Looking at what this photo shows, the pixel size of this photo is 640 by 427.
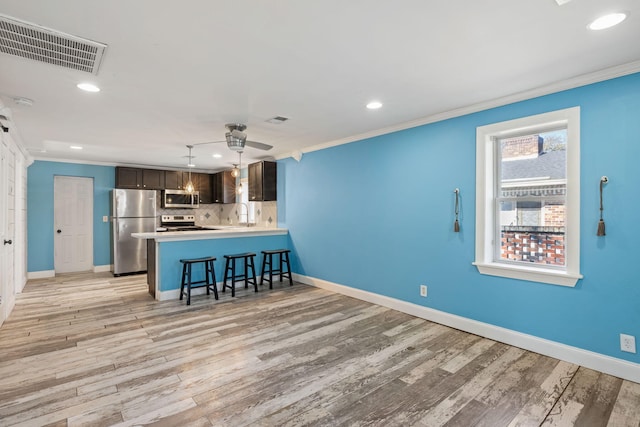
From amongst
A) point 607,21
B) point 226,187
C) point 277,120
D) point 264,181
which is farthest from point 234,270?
point 607,21

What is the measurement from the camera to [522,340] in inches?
117

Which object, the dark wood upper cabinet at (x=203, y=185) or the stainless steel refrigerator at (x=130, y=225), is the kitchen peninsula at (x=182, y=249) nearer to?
the stainless steel refrigerator at (x=130, y=225)

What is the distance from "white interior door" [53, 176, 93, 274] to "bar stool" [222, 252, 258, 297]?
3.78 metres

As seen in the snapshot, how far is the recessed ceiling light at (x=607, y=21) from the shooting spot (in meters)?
1.79

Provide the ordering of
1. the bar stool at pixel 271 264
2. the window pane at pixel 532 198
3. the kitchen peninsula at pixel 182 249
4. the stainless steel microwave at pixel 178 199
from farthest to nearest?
the stainless steel microwave at pixel 178 199, the bar stool at pixel 271 264, the kitchen peninsula at pixel 182 249, the window pane at pixel 532 198

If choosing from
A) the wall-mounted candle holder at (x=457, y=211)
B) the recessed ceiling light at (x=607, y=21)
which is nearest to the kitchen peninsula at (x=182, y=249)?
the wall-mounted candle holder at (x=457, y=211)

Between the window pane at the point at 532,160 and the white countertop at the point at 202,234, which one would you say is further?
the white countertop at the point at 202,234

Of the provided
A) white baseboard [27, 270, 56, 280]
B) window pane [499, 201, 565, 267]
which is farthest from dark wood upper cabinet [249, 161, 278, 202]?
white baseboard [27, 270, 56, 280]

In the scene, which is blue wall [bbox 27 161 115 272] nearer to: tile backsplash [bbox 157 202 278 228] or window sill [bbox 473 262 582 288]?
tile backsplash [bbox 157 202 278 228]

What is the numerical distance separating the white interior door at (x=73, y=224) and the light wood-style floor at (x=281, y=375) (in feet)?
10.00

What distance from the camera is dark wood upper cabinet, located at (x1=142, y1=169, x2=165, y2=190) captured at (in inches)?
281

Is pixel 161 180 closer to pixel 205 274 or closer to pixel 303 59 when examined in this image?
pixel 205 274

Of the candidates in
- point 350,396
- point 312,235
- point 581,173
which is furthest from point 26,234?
point 581,173

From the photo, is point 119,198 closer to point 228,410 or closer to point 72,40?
point 72,40
